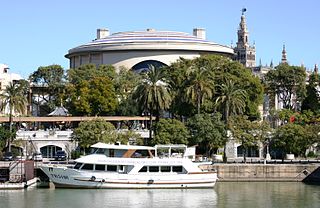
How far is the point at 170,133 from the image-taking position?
3401 inches

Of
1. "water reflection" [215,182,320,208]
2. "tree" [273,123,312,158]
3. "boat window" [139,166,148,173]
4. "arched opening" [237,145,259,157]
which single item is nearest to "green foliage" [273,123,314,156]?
"tree" [273,123,312,158]

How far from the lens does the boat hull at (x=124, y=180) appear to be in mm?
72062

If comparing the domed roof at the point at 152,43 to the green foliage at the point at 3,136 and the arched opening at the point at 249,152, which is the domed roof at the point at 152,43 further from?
the green foliage at the point at 3,136

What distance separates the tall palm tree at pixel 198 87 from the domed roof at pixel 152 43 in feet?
156

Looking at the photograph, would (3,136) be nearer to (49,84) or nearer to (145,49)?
(49,84)

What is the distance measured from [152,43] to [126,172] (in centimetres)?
7381

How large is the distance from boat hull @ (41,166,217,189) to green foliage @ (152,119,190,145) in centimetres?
1194

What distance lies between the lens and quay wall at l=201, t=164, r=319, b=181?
7956 cm

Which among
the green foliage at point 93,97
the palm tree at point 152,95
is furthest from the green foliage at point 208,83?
the green foliage at point 93,97

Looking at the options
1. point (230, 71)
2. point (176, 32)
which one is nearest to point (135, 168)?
point (230, 71)

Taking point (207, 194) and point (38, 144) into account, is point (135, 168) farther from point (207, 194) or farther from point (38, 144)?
point (38, 144)

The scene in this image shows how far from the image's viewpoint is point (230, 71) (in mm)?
106812

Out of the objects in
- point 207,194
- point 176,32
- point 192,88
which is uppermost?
point 176,32

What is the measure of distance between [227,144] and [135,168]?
2402 cm
